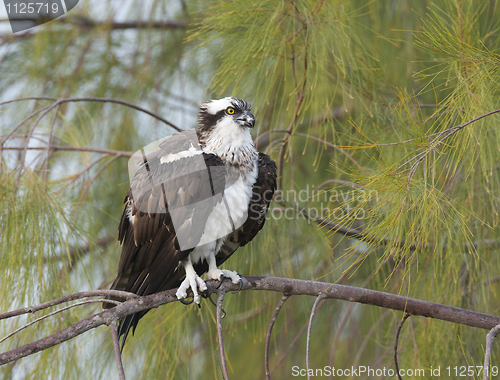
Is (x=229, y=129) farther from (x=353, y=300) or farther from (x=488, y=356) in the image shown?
(x=488, y=356)

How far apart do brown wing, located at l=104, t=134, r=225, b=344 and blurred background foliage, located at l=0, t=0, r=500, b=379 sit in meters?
0.27

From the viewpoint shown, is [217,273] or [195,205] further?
[217,273]

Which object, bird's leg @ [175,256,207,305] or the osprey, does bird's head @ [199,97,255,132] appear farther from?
bird's leg @ [175,256,207,305]

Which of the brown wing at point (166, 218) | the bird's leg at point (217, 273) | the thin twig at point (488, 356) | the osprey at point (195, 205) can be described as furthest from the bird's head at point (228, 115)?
the thin twig at point (488, 356)

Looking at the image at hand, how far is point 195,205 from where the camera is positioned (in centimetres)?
219

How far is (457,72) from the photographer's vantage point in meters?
1.93

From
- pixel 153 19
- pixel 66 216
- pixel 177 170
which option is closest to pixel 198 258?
pixel 177 170

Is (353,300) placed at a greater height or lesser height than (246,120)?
lesser

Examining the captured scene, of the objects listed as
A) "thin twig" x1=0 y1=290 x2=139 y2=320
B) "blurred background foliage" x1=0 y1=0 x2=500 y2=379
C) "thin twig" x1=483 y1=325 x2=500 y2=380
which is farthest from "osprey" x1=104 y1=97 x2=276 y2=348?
"thin twig" x1=483 y1=325 x2=500 y2=380

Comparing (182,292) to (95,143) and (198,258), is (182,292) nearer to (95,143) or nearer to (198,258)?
(198,258)

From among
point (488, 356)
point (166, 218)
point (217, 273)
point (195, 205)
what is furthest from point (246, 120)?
point (488, 356)

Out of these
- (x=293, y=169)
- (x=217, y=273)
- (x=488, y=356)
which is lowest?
(x=217, y=273)

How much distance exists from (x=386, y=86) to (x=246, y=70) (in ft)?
2.77

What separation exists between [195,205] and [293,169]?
2.93ft
